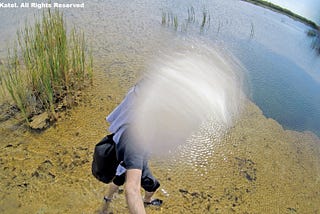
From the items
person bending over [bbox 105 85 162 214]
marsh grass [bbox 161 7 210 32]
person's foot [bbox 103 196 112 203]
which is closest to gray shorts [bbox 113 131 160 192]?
person bending over [bbox 105 85 162 214]

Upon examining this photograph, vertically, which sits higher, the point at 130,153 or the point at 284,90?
the point at 130,153

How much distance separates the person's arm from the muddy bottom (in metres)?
1.32

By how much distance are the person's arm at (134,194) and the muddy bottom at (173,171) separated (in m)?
1.32

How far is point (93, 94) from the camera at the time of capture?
373 cm

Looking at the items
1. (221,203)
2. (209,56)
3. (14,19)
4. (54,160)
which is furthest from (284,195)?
(14,19)

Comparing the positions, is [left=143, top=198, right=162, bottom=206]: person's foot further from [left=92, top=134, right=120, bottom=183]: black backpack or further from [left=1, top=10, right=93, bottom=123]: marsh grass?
[left=1, top=10, right=93, bottom=123]: marsh grass

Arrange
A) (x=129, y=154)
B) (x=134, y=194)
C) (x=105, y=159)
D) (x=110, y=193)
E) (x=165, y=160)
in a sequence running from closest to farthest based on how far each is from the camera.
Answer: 1. (x=134, y=194)
2. (x=129, y=154)
3. (x=105, y=159)
4. (x=110, y=193)
5. (x=165, y=160)

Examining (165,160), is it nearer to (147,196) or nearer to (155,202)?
(155,202)

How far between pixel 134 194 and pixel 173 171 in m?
1.79

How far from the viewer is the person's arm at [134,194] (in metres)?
1.10

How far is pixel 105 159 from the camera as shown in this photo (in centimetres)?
158

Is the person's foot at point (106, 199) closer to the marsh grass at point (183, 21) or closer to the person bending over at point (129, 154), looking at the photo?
the person bending over at point (129, 154)

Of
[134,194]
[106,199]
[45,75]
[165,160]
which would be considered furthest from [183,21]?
[134,194]

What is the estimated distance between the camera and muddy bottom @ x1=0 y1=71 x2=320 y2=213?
2.36m
